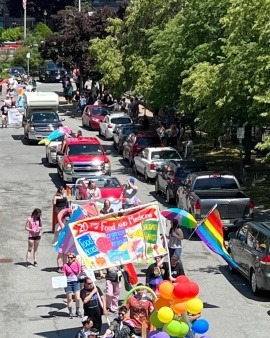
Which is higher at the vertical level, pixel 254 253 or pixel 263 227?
pixel 263 227

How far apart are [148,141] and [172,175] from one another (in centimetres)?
837

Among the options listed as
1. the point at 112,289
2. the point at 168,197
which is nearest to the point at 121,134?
the point at 168,197

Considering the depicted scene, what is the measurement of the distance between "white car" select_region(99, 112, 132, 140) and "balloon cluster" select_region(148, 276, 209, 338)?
103 feet

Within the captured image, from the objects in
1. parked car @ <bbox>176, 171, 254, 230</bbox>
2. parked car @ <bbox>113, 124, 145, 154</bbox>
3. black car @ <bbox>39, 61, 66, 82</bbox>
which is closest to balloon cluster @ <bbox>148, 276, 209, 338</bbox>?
parked car @ <bbox>176, 171, 254, 230</bbox>

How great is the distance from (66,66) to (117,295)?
4639 cm

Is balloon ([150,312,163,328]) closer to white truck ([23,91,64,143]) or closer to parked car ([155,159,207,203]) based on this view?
parked car ([155,159,207,203])

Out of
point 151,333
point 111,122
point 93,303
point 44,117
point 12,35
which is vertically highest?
point 151,333

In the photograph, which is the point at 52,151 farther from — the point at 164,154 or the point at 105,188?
the point at 105,188

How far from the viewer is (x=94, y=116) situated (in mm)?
50781

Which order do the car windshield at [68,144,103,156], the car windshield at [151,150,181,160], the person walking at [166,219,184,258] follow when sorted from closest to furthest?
the person walking at [166,219,184,258] → the car windshield at [68,144,103,156] → the car windshield at [151,150,181,160]

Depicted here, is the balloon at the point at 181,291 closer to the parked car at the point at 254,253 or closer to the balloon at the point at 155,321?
the balloon at the point at 155,321

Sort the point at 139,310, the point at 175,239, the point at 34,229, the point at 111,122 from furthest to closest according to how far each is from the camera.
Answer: the point at 111,122 < the point at 34,229 < the point at 175,239 < the point at 139,310

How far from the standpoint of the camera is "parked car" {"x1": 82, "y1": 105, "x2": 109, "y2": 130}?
50.6 metres

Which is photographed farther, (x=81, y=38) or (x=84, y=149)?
(x=81, y=38)
